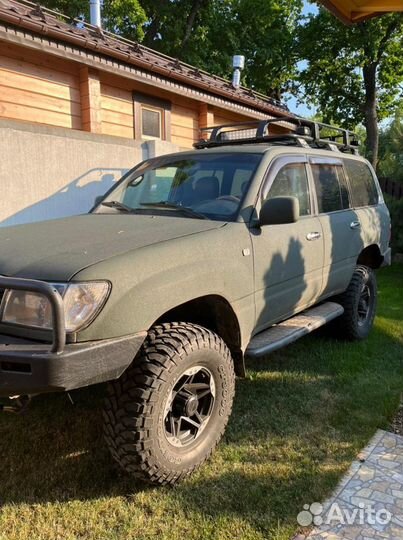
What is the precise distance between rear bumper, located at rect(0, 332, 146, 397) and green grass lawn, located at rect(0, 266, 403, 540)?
766mm

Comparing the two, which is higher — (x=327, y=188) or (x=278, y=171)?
(x=278, y=171)

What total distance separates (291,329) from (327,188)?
152 cm

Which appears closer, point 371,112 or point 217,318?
point 217,318

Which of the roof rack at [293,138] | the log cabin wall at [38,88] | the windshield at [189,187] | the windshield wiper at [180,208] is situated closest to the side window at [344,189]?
the roof rack at [293,138]

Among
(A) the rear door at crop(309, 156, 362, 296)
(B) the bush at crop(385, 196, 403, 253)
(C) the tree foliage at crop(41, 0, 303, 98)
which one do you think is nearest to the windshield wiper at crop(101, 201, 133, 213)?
(A) the rear door at crop(309, 156, 362, 296)

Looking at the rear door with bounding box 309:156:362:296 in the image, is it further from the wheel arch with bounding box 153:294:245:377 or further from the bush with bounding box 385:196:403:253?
the bush with bounding box 385:196:403:253

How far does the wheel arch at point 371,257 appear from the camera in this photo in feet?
16.7

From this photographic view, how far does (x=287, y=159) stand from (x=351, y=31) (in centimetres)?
2149

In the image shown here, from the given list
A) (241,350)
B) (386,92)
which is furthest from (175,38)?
(241,350)

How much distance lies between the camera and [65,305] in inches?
81.5

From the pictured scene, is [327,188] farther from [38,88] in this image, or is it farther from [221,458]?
[38,88]

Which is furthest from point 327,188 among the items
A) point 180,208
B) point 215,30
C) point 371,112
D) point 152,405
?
point 215,30

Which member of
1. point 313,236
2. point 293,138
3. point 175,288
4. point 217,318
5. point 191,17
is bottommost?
point 217,318

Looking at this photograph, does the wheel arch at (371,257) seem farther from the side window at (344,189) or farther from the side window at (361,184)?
the side window at (344,189)
